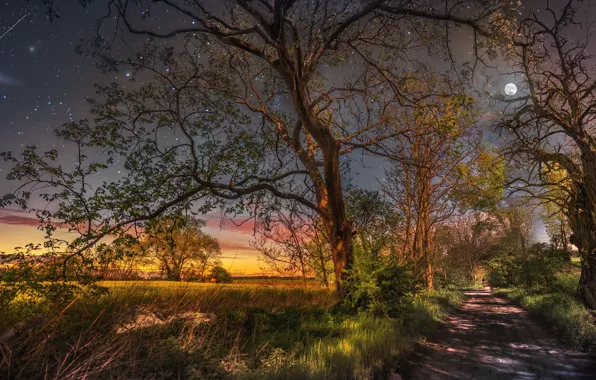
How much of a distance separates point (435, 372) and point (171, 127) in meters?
9.86

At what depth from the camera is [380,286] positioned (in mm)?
11445

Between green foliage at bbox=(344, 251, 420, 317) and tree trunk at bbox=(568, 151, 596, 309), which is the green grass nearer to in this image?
tree trunk at bbox=(568, 151, 596, 309)

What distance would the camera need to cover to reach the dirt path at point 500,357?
7.05m

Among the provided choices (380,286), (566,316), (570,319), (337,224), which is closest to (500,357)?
(380,286)

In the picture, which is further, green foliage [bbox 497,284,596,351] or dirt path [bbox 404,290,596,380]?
green foliage [bbox 497,284,596,351]

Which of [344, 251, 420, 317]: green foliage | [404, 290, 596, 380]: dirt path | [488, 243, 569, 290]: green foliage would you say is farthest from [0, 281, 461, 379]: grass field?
[488, 243, 569, 290]: green foliage

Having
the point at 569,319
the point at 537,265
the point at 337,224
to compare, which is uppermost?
the point at 337,224

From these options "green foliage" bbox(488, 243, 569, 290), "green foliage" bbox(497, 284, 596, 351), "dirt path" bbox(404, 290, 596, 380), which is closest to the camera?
"dirt path" bbox(404, 290, 596, 380)

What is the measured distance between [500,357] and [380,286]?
3.79 metres

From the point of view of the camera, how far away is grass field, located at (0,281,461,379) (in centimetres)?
Answer: 416

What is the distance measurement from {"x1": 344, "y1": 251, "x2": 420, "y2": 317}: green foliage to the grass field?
1.44 ft

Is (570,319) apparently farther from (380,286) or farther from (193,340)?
(193,340)

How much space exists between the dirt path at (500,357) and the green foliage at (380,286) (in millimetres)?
1517

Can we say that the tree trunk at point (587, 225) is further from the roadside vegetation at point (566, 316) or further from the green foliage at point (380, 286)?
the green foliage at point (380, 286)
